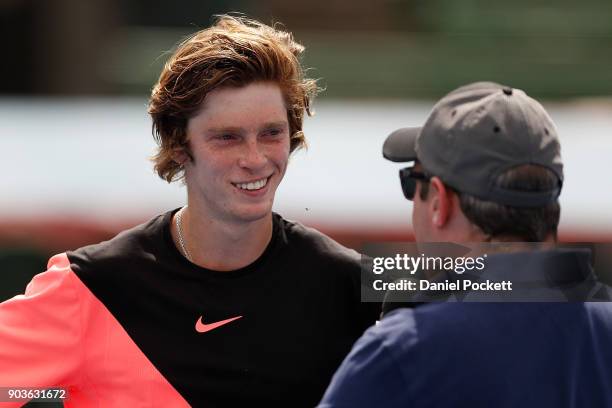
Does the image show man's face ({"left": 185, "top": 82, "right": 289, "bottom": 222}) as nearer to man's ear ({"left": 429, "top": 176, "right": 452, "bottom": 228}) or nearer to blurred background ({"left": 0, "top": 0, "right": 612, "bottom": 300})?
man's ear ({"left": 429, "top": 176, "right": 452, "bottom": 228})

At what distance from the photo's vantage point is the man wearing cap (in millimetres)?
2191

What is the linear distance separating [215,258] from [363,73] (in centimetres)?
715

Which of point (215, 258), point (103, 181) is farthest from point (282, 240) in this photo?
point (103, 181)

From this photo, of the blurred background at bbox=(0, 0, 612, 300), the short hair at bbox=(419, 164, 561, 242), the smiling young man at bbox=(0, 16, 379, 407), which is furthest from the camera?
the blurred background at bbox=(0, 0, 612, 300)

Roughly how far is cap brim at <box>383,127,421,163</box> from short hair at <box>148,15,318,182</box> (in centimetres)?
46

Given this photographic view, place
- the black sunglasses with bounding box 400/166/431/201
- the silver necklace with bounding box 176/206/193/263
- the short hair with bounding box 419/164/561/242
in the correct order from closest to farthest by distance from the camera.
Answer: the short hair with bounding box 419/164/561/242, the black sunglasses with bounding box 400/166/431/201, the silver necklace with bounding box 176/206/193/263

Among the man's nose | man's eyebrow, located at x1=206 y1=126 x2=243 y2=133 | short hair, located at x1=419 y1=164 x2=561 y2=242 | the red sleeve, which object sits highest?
man's eyebrow, located at x1=206 y1=126 x2=243 y2=133

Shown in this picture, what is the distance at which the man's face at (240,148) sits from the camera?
2.90 m

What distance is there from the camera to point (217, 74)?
2.90m

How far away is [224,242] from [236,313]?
175mm

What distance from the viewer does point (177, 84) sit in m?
2.94

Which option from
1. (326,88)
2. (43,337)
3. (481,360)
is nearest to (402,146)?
(481,360)

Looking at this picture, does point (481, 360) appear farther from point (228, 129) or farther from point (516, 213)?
point (228, 129)

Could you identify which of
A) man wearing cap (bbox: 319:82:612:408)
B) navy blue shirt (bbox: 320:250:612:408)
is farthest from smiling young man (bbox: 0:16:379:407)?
navy blue shirt (bbox: 320:250:612:408)
